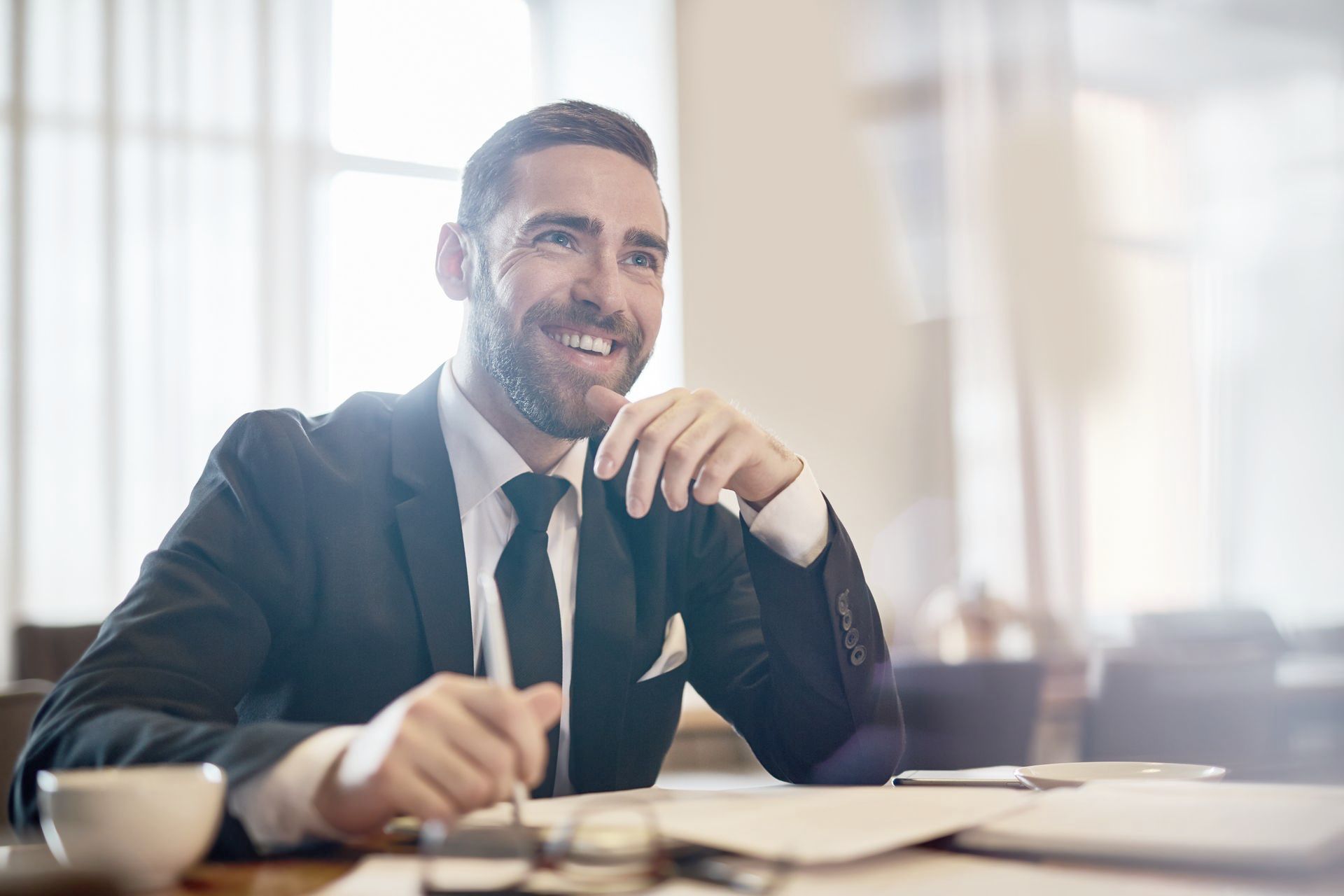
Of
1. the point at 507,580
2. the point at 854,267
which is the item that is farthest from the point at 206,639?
the point at 854,267

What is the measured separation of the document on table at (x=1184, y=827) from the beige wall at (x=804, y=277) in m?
3.80

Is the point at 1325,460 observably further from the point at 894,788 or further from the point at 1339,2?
the point at 894,788

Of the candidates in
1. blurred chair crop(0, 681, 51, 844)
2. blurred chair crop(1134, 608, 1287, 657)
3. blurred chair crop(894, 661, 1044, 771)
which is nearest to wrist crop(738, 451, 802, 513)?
blurred chair crop(894, 661, 1044, 771)

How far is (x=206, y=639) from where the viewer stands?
107cm

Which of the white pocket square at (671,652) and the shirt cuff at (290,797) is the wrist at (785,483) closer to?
the white pocket square at (671,652)

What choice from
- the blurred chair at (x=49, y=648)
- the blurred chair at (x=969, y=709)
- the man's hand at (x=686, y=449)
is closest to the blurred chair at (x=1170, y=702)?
the blurred chair at (x=969, y=709)

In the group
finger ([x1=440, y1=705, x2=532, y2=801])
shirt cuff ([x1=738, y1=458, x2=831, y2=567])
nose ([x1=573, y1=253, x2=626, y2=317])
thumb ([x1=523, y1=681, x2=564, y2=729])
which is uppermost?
nose ([x1=573, y1=253, x2=626, y2=317])

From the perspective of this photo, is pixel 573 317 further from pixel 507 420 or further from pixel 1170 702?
pixel 1170 702

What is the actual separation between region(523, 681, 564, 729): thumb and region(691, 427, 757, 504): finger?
37cm

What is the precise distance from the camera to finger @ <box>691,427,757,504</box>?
1.12 metres

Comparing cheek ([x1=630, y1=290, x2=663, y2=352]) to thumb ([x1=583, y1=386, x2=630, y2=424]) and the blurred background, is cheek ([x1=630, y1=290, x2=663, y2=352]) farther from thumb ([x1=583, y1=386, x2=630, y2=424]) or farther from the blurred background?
the blurred background

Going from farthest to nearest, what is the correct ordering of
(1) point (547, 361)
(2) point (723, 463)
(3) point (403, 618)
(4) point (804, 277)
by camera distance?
(4) point (804, 277)
(1) point (547, 361)
(3) point (403, 618)
(2) point (723, 463)

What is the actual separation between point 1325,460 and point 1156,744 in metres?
3.39

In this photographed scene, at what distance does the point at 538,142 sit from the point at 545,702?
3.13 feet
